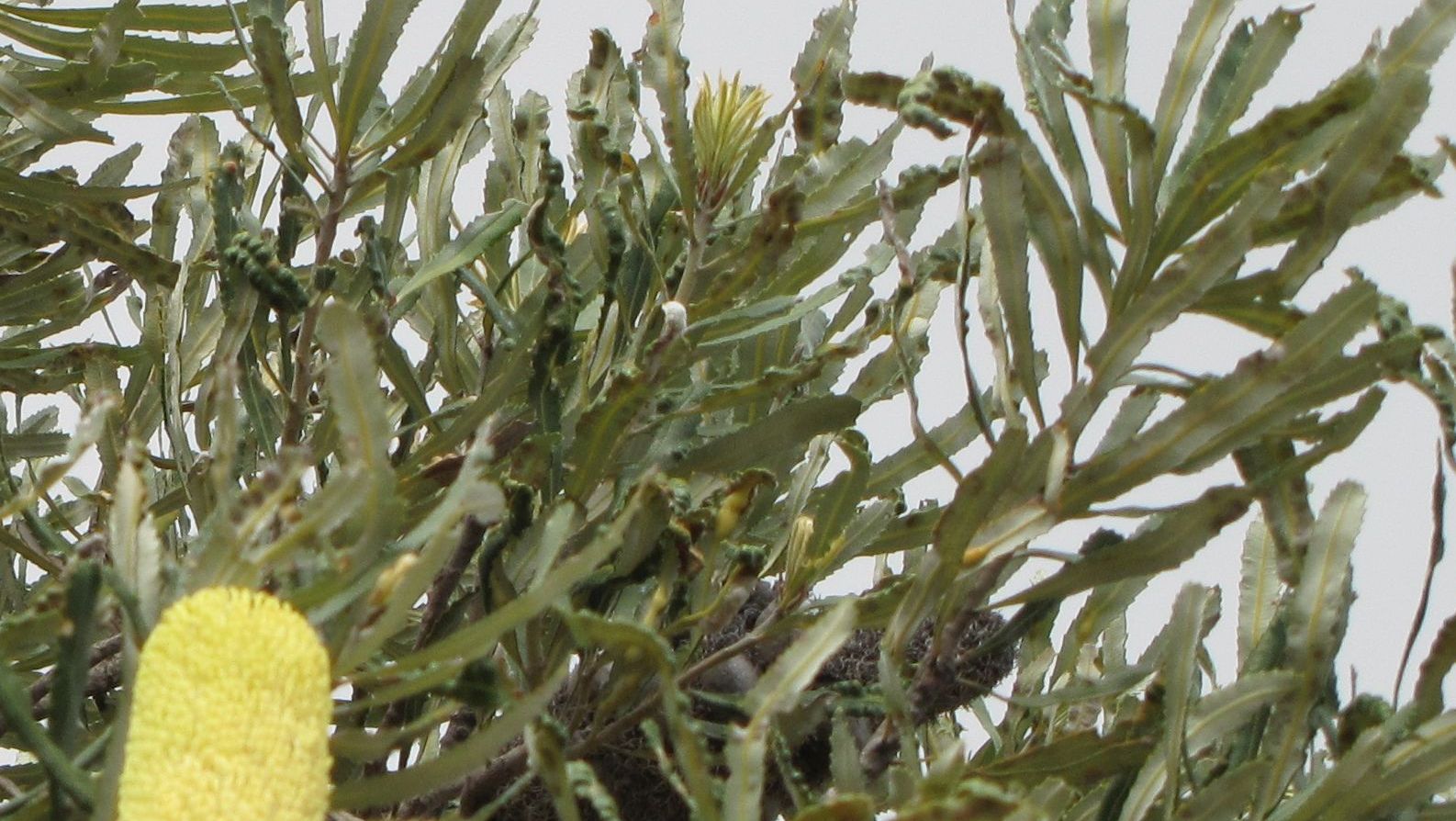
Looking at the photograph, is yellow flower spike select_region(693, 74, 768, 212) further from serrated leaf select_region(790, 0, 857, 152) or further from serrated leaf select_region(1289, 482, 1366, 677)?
serrated leaf select_region(1289, 482, 1366, 677)

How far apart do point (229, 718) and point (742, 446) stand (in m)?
0.67

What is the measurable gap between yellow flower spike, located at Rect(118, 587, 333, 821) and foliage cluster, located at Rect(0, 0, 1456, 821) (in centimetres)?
14

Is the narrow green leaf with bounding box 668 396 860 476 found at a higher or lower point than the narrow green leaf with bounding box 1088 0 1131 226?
lower

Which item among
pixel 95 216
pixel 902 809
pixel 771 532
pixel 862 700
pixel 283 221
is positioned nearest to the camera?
pixel 902 809

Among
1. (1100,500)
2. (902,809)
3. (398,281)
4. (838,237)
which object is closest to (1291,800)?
(1100,500)

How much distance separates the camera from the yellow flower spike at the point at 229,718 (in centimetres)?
56

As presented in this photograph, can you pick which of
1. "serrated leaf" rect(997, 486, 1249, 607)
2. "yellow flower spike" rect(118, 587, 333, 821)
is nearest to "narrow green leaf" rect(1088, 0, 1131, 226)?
"serrated leaf" rect(997, 486, 1249, 607)

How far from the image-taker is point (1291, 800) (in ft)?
3.45

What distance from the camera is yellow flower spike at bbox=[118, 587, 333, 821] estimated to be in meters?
0.56

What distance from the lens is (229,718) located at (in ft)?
1.89

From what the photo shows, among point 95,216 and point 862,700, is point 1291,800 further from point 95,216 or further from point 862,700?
point 95,216

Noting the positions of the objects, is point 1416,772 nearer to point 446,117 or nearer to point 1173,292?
point 1173,292

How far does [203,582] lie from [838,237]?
740 mm

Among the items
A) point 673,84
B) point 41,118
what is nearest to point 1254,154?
point 673,84
